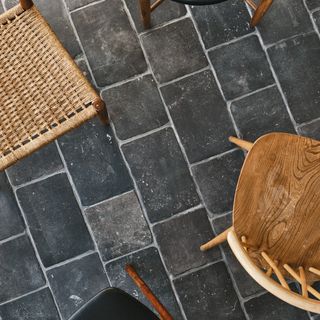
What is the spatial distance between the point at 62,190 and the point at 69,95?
0.67 meters

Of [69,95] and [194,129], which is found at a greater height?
[69,95]

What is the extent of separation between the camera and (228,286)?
2.51 meters

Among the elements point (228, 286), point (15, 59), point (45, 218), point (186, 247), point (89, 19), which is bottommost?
point (228, 286)

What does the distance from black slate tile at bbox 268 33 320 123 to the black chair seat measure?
1284 millimetres

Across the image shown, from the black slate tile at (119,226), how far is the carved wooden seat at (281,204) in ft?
2.18

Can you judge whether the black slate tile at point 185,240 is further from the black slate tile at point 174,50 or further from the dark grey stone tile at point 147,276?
the black slate tile at point 174,50

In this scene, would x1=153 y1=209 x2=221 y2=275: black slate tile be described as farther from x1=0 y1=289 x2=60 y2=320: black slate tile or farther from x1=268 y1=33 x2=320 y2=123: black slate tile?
x1=268 y1=33 x2=320 y2=123: black slate tile

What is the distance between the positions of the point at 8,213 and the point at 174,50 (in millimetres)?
1223

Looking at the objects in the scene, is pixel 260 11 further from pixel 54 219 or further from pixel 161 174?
pixel 54 219

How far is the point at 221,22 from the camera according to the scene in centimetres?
265

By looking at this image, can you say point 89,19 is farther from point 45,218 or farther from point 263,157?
point 263,157

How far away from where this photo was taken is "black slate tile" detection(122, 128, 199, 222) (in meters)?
2.55

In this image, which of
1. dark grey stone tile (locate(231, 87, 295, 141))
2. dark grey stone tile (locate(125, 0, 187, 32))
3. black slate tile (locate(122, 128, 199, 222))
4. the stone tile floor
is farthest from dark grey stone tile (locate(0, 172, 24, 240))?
dark grey stone tile (locate(231, 87, 295, 141))

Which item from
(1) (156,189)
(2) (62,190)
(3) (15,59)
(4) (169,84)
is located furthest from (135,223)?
(3) (15,59)
